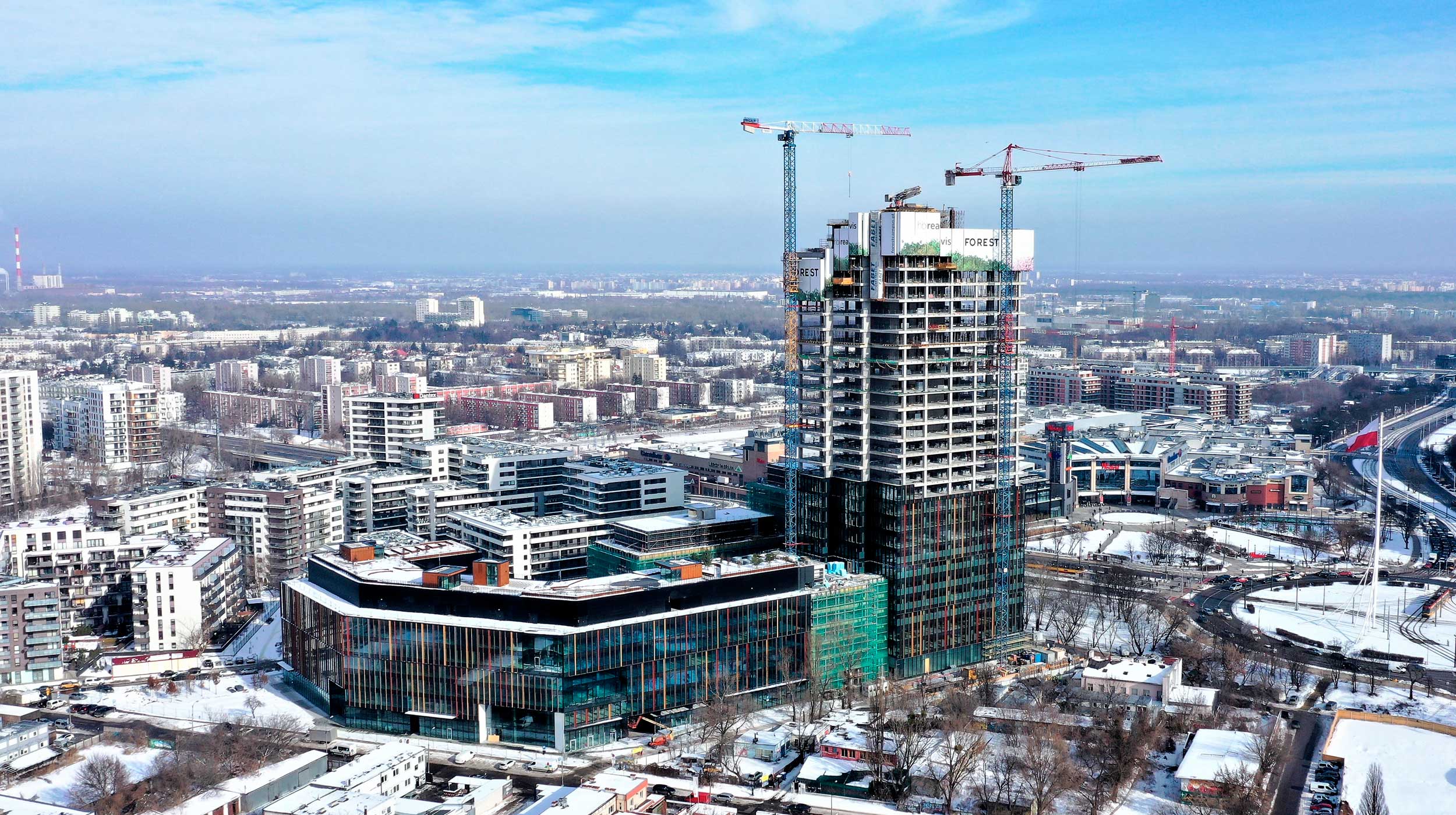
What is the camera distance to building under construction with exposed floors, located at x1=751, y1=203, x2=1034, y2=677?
28.5 m

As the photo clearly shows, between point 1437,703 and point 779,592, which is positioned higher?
point 779,592

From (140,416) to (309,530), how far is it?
20.9 meters

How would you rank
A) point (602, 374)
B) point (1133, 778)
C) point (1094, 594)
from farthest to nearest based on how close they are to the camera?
point (602, 374), point (1094, 594), point (1133, 778)

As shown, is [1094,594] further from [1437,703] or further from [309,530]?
[309,530]

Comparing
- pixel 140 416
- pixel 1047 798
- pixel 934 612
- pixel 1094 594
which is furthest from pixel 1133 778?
pixel 140 416

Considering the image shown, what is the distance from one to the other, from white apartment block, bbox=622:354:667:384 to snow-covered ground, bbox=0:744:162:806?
62769 millimetres

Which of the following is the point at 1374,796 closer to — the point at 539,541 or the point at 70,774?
the point at 539,541

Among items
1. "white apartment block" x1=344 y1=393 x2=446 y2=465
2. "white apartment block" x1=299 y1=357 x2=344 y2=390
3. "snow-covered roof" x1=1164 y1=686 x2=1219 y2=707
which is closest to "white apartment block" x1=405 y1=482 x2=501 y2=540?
"white apartment block" x1=344 y1=393 x2=446 y2=465

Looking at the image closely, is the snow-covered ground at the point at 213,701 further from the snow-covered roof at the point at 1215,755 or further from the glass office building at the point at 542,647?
the snow-covered roof at the point at 1215,755

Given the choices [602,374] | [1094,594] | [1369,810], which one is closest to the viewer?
[1369,810]

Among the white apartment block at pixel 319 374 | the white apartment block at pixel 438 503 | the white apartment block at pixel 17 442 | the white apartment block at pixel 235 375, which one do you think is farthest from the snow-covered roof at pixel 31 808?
the white apartment block at pixel 319 374

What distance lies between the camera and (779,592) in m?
26.9

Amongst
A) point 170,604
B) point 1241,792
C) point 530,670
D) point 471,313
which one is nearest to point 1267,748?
point 1241,792

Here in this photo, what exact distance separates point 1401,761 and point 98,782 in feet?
68.7
